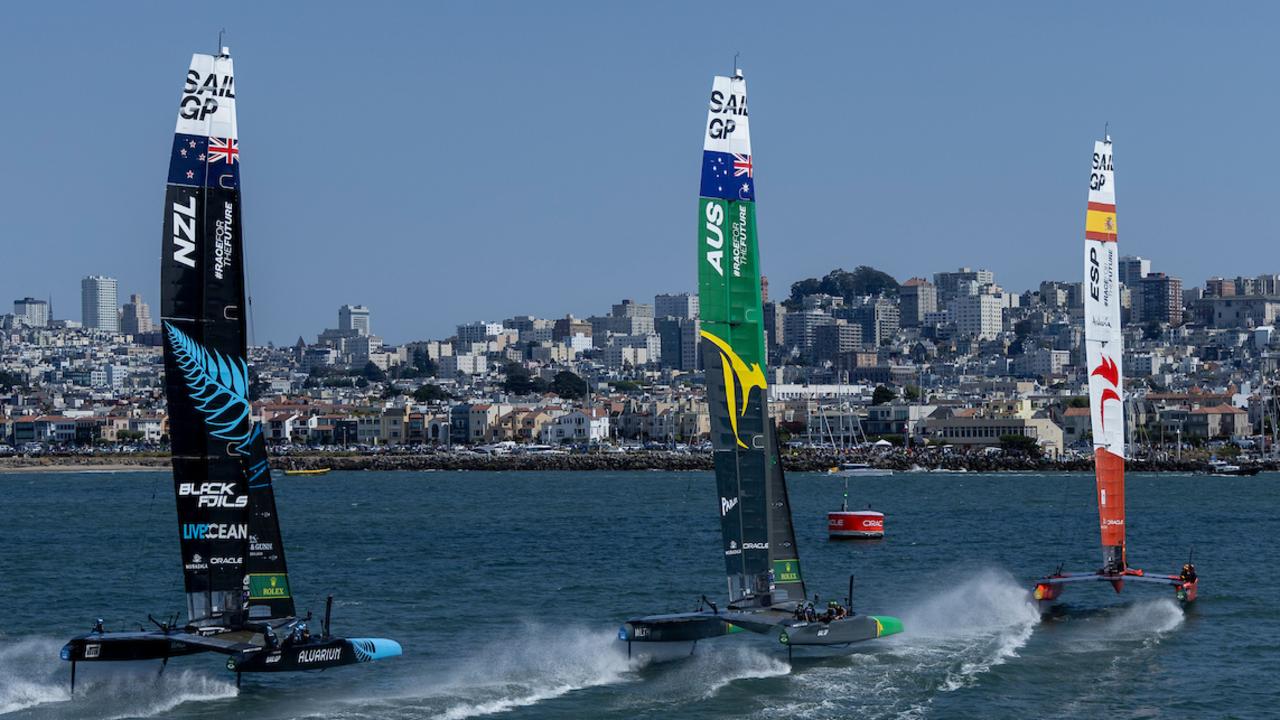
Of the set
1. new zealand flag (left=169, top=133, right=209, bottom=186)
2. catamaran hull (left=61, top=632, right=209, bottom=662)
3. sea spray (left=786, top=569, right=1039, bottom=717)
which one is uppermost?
new zealand flag (left=169, top=133, right=209, bottom=186)

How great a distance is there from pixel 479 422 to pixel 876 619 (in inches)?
5032

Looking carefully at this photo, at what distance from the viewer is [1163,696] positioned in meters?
23.6

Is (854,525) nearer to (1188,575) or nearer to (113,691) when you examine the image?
(1188,575)

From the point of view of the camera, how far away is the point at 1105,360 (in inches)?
1219

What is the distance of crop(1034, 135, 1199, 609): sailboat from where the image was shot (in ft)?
101

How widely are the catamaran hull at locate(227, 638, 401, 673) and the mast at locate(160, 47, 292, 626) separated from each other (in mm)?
953

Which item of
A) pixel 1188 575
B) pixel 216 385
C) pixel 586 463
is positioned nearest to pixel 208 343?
pixel 216 385

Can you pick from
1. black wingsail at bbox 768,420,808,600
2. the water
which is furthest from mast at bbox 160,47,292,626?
black wingsail at bbox 768,420,808,600

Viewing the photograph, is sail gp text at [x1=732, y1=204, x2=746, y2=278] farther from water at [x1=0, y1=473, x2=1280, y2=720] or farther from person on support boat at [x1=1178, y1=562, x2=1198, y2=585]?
person on support boat at [x1=1178, y1=562, x2=1198, y2=585]

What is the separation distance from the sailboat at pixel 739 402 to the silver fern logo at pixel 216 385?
223 inches

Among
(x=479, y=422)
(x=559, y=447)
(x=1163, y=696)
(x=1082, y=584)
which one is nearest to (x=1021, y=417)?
(x=559, y=447)

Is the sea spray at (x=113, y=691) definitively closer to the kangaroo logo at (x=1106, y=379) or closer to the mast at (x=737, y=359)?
the mast at (x=737, y=359)

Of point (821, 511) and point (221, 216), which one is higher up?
point (221, 216)

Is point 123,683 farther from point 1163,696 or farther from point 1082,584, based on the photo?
point 1082,584
